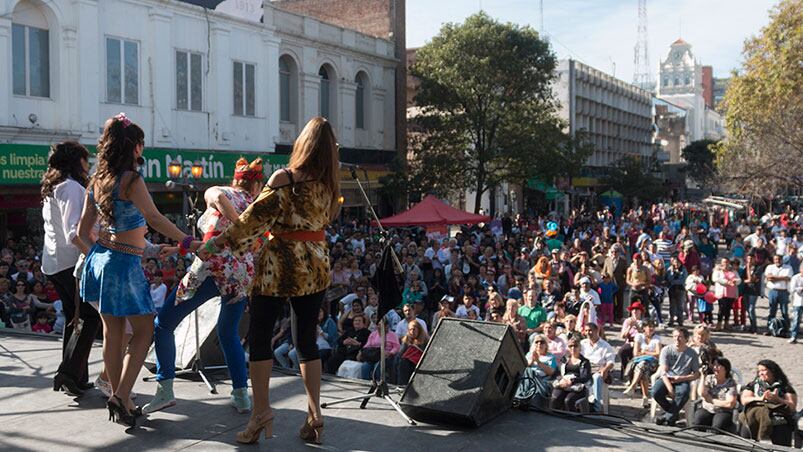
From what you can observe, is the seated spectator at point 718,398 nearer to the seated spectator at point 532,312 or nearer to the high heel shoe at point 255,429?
the seated spectator at point 532,312

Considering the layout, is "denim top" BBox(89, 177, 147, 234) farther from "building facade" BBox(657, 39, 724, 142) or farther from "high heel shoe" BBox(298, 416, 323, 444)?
"building facade" BBox(657, 39, 724, 142)

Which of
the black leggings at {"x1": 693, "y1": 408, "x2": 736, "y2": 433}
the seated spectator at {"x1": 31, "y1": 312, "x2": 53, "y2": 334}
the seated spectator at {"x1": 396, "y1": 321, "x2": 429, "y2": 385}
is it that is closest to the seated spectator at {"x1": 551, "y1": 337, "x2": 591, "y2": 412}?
the black leggings at {"x1": 693, "y1": 408, "x2": 736, "y2": 433}

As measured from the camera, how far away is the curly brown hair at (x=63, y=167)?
194 inches

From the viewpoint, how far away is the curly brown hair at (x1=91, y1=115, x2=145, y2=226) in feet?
13.9

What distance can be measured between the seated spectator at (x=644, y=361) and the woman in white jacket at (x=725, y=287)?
4.66 meters

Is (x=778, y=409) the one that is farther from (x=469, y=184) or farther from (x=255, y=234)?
(x=469, y=184)

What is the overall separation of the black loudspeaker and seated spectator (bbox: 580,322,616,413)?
15.5 ft

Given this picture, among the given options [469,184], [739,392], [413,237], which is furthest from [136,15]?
[739,392]

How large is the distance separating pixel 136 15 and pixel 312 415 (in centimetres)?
2209

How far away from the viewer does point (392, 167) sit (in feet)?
108

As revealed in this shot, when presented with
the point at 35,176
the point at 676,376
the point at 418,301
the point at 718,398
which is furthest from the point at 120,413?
the point at 35,176

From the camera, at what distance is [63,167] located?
493 cm

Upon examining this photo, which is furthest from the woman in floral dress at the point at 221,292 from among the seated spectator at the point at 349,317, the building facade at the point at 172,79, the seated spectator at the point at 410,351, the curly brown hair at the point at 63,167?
the building facade at the point at 172,79

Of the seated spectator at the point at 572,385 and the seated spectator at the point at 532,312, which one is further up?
the seated spectator at the point at 532,312
